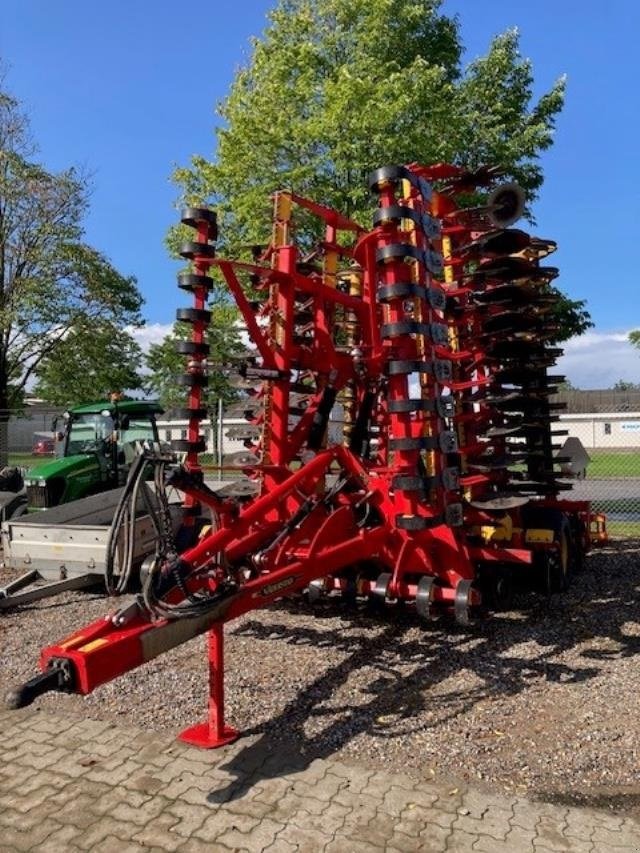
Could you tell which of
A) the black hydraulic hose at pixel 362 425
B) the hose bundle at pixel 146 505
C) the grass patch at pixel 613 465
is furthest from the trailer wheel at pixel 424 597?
the grass patch at pixel 613 465

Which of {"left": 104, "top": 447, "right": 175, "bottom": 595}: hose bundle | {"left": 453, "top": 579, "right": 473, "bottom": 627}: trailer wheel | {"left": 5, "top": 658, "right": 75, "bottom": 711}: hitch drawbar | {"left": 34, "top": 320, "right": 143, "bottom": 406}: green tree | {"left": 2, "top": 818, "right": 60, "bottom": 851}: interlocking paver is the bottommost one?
{"left": 2, "top": 818, "right": 60, "bottom": 851}: interlocking paver

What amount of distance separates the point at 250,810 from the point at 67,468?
7.96m

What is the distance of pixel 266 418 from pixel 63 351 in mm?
15314

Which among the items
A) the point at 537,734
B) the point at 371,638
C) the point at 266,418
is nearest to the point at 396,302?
the point at 266,418

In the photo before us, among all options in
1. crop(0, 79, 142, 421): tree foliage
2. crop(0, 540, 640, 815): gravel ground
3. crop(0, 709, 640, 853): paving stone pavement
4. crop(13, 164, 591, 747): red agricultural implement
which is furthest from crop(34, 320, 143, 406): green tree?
crop(0, 709, 640, 853): paving stone pavement

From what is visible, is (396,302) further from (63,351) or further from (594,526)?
(63,351)

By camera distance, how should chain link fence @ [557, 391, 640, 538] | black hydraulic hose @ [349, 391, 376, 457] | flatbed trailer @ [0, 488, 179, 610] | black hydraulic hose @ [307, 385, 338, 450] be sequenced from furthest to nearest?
chain link fence @ [557, 391, 640, 538], black hydraulic hose @ [349, 391, 376, 457], flatbed trailer @ [0, 488, 179, 610], black hydraulic hose @ [307, 385, 338, 450]

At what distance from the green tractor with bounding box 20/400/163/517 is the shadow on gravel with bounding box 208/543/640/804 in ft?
15.9

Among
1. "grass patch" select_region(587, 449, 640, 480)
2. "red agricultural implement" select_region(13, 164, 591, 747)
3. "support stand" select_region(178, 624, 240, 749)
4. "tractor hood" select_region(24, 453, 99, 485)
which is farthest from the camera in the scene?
"grass patch" select_region(587, 449, 640, 480)

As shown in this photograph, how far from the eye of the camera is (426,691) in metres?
4.94

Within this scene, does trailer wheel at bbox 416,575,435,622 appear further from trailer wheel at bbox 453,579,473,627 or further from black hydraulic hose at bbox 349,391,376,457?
black hydraulic hose at bbox 349,391,376,457

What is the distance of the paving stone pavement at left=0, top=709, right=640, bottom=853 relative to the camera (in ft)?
10.7

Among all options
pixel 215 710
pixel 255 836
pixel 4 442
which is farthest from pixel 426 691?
pixel 4 442

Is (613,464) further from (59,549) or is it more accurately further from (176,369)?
(59,549)
